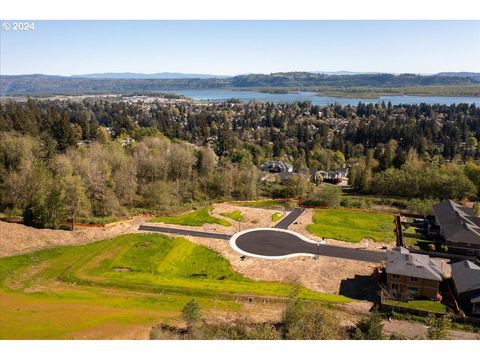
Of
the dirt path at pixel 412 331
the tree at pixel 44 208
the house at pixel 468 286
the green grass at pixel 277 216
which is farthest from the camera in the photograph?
the green grass at pixel 277 216

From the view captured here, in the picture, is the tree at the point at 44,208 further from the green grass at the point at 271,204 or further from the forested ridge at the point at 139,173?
the green grass at the point at 271,204

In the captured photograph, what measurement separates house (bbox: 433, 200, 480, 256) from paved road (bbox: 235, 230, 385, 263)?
7781mm

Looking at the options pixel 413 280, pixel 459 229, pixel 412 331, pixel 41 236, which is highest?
pixel 41 236

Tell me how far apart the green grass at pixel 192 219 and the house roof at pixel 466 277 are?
941 inches

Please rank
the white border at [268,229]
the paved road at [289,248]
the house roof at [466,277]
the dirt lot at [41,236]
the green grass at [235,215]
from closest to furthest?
the house roof at [466,277] < the dirt lot at [41,236] < the white border at [268,229] < the paved road at [289,248] < the green grass at [235,215]

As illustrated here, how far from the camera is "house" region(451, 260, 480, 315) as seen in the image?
85.9 ft

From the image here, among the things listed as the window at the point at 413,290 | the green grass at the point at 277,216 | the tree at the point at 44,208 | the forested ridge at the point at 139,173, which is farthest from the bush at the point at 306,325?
the forested ridge at the point at 139,173

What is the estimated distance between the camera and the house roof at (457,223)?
121ft

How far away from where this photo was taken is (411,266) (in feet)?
95.6

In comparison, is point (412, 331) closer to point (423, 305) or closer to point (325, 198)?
point (423, 305)

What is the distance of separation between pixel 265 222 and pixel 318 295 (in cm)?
1711

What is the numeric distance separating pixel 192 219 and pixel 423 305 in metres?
27.0

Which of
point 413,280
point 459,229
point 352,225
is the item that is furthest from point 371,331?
point 352,225

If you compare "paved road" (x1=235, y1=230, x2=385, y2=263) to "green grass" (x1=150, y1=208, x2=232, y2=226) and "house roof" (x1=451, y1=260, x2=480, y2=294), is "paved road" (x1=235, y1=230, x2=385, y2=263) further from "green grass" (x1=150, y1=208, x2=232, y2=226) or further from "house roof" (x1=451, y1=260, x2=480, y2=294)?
"house roof" (x1=451, y1=260, x2=480, y2=294)
